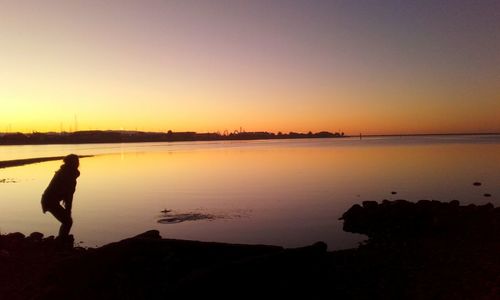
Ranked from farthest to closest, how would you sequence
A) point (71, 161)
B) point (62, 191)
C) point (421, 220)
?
point (421, 220), point (71, 161), point (62, 191)

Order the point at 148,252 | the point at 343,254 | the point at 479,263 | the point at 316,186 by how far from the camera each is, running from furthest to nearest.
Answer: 1. the point at 316,186
2. the point at 343,254
3. the point at 479,263
4. the point at 148,252

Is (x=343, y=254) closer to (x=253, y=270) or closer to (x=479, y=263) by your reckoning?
(x=479, y=263)

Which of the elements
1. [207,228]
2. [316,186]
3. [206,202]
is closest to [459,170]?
[316,186]

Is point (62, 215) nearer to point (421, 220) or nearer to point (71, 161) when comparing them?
point (71, 161)

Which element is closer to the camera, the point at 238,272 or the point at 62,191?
the point at 238,272

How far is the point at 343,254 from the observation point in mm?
12406

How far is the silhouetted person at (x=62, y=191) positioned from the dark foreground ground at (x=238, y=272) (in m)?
1.02

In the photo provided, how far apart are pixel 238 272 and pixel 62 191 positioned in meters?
6.31

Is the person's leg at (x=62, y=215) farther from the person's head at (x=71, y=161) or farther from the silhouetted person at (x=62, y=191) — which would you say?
the person's head at (x=71, y=161)

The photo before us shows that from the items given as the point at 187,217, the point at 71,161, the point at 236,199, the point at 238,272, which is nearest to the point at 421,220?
the point at 238,272

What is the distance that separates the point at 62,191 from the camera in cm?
1227

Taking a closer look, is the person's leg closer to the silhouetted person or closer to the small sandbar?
the silhouetted person

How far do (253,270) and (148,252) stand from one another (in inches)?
96.3

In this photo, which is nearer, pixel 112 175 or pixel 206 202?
pixel 206 202
